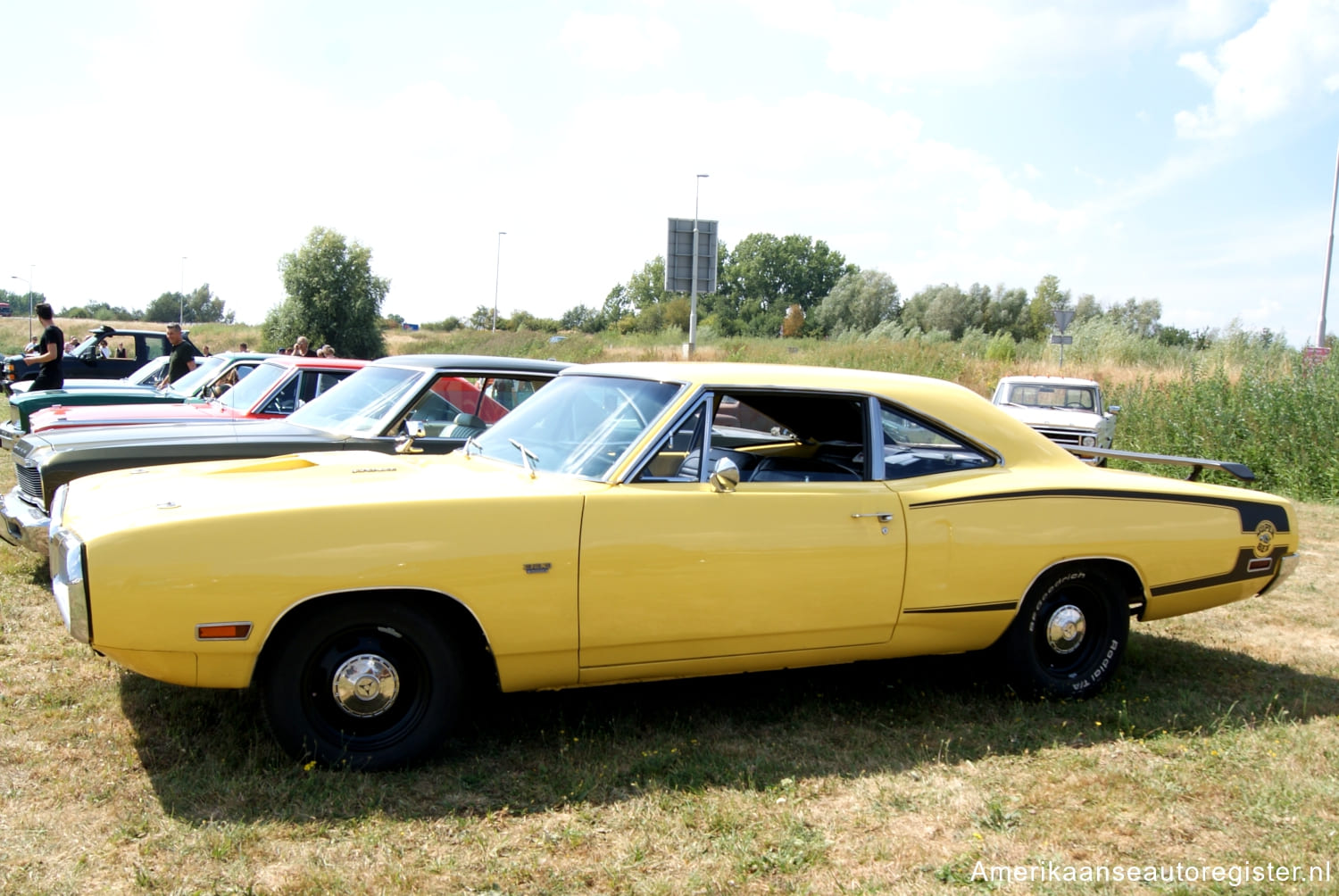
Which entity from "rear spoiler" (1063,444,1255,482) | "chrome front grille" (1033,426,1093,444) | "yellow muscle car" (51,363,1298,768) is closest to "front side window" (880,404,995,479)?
"yellow muscle car" (51,363,1298,768)

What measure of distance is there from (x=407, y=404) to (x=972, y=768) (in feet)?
13.7

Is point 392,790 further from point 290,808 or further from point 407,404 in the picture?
point 407,404

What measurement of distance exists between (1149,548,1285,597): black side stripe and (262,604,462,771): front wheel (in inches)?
121

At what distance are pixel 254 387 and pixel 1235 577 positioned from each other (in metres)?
7.70

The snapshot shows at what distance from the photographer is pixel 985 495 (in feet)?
13.9

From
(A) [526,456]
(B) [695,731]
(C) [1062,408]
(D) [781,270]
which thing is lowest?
(B) [695,731]

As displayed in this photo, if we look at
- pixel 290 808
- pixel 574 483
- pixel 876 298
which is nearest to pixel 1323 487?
pixel 574 483

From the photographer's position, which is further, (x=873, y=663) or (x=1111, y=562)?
(x=873, y=663)

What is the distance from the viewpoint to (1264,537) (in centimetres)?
470

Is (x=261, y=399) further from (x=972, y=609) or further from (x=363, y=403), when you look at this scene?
(x=972, y=609)

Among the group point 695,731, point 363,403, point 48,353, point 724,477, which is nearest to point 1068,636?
point 695,731

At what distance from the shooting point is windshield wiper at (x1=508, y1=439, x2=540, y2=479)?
156 inches

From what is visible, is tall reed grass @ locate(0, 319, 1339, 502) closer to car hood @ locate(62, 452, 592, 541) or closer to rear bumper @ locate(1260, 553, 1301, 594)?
rear bumper @ locate(1260, 553, 1301, 594)

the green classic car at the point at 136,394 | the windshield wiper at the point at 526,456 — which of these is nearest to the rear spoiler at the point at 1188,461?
the windshield wiper at the point at 526,456
